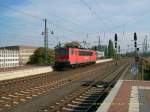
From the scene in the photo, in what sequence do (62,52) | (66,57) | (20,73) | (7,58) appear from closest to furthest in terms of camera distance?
(20,73) < (66,57) < (62,52) < (7,58)

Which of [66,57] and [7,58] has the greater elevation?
[66,57]

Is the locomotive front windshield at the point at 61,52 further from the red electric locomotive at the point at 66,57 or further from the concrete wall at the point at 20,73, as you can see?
the concrete wall at the point at 20,73

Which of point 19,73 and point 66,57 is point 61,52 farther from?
point 19,73

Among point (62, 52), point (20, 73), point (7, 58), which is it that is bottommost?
point (20, 73)

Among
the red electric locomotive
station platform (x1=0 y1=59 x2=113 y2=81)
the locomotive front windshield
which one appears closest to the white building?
the red electric locomotive

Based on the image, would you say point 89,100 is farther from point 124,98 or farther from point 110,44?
point 110,44

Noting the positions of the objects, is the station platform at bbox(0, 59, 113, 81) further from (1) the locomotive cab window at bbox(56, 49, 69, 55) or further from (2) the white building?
(2) the white building

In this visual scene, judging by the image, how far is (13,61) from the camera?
6178cm

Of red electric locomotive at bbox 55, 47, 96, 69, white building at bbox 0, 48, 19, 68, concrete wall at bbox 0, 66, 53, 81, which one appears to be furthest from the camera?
white building at bbox 0, 48, 19, 68

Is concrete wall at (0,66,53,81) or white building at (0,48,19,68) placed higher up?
white building at (0,48,19,68)

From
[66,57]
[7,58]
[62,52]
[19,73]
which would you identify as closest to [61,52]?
[62,52]

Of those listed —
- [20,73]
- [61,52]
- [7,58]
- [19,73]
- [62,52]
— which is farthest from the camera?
[7,58]

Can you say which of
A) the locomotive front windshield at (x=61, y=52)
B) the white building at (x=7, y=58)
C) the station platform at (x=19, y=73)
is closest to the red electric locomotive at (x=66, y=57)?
the locomotive front windshield at (x=61, y=52)

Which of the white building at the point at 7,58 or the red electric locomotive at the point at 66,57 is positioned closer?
the red electric locomotive at the point at 66,57
